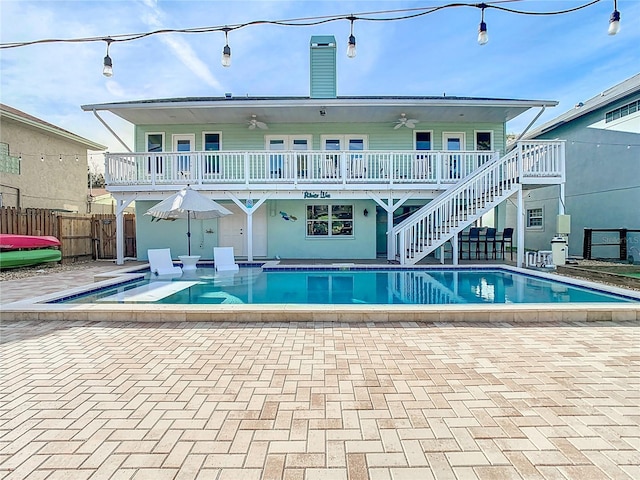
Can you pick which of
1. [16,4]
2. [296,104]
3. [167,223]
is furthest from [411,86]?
[16,4]

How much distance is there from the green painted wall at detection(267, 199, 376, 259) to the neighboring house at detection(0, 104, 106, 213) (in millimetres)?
10575

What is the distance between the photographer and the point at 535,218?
58.9 feet

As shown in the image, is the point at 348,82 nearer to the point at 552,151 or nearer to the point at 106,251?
the point at 552,151

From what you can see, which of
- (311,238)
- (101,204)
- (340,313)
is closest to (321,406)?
(340,313)

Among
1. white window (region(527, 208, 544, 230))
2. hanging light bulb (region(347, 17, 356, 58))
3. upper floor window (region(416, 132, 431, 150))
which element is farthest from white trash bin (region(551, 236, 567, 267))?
white window (region(527, 208, 544, 230))

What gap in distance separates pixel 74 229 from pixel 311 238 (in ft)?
28.4

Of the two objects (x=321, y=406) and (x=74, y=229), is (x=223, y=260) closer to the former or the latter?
(x=74, y=229)

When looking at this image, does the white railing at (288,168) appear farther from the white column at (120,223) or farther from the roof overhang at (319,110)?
the roof overhang at (319,110)

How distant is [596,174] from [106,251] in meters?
19.5

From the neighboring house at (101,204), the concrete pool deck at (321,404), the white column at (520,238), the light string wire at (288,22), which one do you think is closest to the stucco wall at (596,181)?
the white column at (520,238)

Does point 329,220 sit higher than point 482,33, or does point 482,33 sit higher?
point 482,33

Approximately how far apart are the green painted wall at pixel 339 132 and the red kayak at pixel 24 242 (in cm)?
506

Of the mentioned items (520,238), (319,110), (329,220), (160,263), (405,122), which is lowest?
(160,263)

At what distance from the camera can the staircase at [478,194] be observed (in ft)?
34.3
